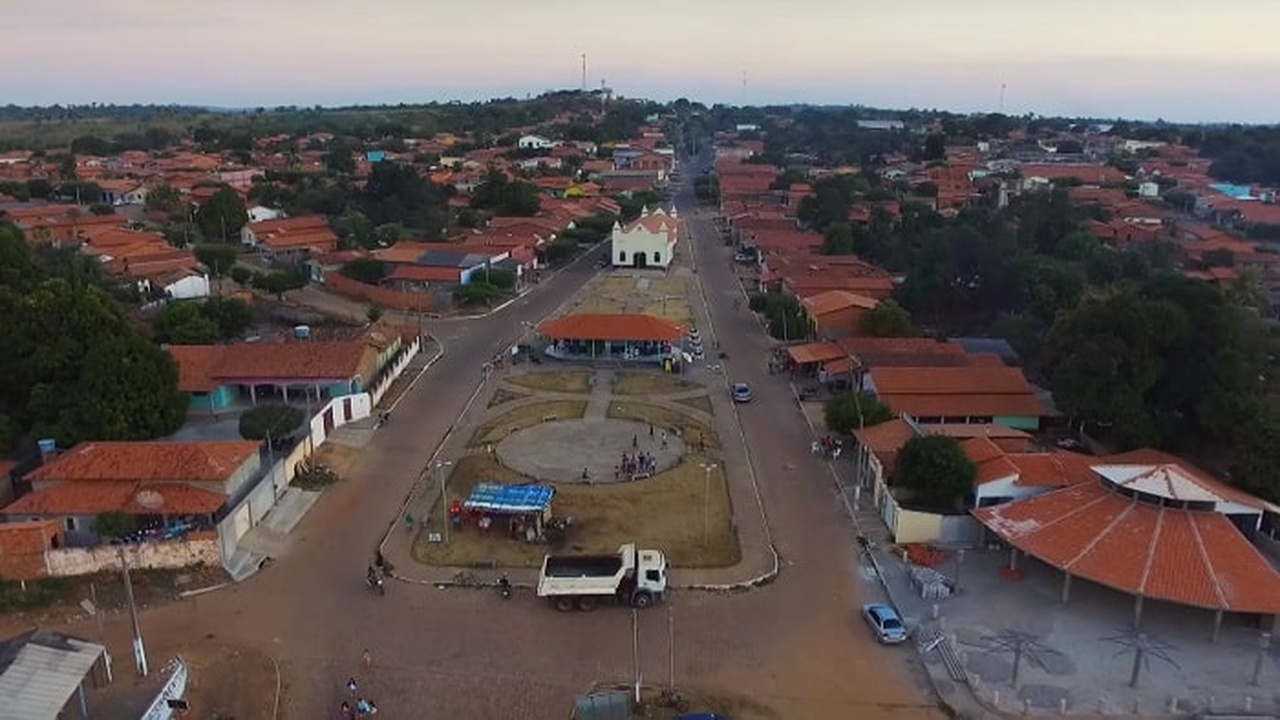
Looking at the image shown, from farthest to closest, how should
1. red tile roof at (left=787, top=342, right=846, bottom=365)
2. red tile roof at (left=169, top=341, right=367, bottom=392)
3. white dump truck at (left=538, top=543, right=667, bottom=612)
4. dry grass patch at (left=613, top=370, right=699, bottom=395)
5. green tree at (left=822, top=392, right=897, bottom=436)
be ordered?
1. red tile roof at (left=787, top=342, right=846, bottom=365)
2. dry grass patch at (left=613, top=370, right=699, bottom=395)
3. red tile roof at (left=169, top=341, right=367, bottom=392)
4. green tree at (left=822, top=392, right=897, bottom=436)
5. white dump truck at (left=538, top=543, right=667, bottom=612)

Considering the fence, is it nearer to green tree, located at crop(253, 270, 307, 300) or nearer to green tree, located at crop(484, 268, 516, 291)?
green tree, located at crop(484, 268, 516, 291)

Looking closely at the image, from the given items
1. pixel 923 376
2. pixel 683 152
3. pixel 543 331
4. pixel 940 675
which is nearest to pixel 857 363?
pixel 923 376

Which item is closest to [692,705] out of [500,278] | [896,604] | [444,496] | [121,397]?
[896,604]

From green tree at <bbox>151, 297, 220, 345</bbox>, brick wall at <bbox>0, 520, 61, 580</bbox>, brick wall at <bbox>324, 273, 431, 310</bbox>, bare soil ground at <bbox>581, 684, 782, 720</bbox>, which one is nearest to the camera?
bare soil ground at <bbox>581, 684, 782, 720</bbox>

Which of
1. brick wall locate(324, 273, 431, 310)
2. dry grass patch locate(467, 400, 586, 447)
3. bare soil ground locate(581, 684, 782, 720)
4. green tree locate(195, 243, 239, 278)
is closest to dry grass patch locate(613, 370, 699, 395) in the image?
dry grass patch locate(467, 400, 586, 447)

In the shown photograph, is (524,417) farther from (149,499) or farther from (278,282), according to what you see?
(278,282)

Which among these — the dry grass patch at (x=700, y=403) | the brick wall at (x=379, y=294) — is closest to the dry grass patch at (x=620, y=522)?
the dry grass patch at (x=700, y=403)

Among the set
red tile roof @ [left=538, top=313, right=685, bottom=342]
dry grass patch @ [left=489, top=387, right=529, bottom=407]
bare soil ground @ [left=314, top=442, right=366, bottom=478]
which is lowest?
bare soil ground @ [left=314, top=442, right=366, bottom=478]
